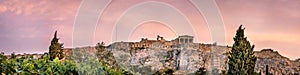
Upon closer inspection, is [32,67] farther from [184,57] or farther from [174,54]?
[174,54]

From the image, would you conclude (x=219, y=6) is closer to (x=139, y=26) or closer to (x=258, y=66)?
(x=139, y=26)

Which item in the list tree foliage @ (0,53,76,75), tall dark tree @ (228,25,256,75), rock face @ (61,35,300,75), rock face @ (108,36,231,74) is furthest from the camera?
rock face @ (108,36,231,74)

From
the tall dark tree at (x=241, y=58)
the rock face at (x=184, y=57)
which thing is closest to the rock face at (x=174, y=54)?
the rock face at (x=184, y=57)

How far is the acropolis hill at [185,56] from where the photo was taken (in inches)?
1313

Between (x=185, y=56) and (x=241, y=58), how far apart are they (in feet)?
54.3

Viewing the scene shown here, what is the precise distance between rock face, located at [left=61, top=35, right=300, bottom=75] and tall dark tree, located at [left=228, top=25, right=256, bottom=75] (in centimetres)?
938

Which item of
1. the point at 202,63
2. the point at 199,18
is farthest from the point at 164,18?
the point at 202,63

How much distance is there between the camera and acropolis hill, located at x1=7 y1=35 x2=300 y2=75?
109ft

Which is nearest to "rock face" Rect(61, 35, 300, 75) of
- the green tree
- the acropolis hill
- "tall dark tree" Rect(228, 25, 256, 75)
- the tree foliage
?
the acropolis hill

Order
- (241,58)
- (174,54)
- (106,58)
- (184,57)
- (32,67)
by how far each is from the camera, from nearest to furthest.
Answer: (32,67)
(106,58)
(241,58)
(184,57)
(174,54)

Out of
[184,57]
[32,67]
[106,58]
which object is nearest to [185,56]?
[184,57]

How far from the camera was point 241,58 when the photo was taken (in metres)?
21.5

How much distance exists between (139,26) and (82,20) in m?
7.22

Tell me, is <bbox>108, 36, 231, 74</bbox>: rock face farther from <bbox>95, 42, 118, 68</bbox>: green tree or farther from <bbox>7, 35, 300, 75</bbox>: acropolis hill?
<bbox>95, 42, 118, 68</bbox>: green tree
